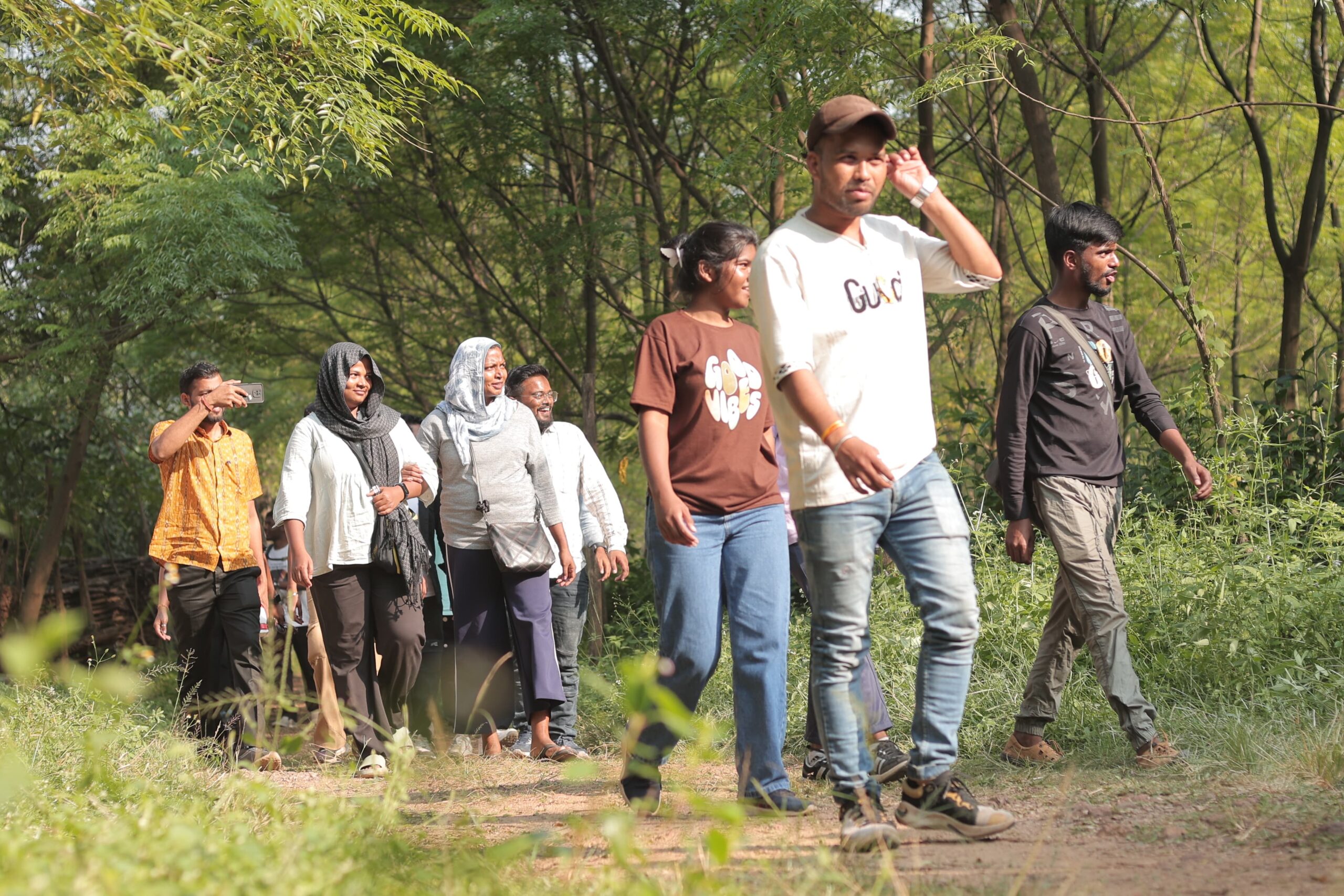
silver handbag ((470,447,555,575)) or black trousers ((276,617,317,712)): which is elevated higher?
silver handbag ((470,447,555,575))

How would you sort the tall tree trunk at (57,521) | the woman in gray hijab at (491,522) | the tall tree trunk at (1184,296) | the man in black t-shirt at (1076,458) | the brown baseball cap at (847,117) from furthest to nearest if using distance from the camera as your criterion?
the tall tree trunk at (57,521) → the tall tree trunk at (1184,296) → the woman in gray hijab at (491,522) → the man in black t-shirt at (1076,458) → the brown baseball cap at (847,117)

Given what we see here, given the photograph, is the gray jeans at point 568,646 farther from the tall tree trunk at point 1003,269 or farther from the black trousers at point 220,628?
the tall tree trunk at point 1003,269

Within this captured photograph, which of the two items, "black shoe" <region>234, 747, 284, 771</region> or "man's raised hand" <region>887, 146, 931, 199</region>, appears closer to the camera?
"man's raised hand" <region>887, 146, 931, 199</region>

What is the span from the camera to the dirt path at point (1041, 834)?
11.1 feet

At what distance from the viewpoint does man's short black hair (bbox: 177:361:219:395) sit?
6.83m

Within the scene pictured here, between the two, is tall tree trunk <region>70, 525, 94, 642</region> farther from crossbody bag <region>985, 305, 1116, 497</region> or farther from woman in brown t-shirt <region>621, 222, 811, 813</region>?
crossbody bag <region>985, 305, 1116, 497</region>

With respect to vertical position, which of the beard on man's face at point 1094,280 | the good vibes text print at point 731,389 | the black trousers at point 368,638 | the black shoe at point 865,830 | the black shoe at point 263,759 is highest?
the beard on man's face at point 1094,280

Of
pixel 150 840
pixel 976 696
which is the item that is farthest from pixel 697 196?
pixel 150 840

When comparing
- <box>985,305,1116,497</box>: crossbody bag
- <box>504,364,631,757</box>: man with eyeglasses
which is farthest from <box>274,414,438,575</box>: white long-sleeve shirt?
<box>985,305,1116,497</box>: crossbody bag

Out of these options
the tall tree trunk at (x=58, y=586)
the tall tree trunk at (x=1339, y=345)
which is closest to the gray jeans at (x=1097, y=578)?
the tall tree trunk at (x=1339, y=345)

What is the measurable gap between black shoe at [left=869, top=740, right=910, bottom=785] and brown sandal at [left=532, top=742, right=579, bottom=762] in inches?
80.8

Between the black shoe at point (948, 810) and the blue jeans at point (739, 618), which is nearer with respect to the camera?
the black shoe at point (948, 810)

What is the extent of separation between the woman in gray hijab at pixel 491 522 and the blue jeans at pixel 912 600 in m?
3.22

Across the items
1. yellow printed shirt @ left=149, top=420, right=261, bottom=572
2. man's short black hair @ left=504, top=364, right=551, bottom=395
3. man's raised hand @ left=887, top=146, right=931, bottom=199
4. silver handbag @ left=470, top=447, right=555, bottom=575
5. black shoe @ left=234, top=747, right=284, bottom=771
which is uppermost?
man's raised hand @ left=887, top=146, right=931, bottom=199
